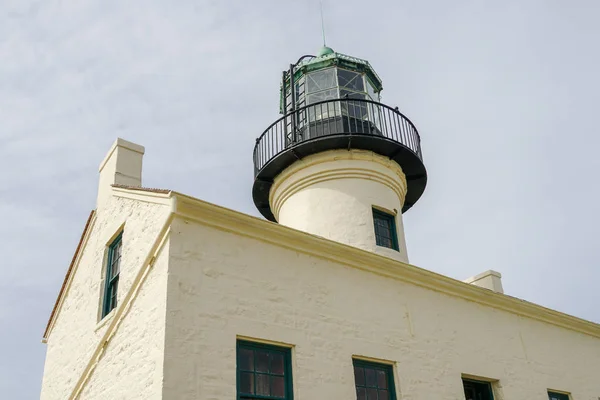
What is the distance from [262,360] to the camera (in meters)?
8.71

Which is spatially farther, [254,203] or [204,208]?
[254,203]

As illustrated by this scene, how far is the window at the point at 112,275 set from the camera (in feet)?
33.5

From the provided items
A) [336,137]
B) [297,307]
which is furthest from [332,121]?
[297,307]

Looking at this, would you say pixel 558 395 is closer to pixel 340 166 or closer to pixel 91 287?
pixel 340 166

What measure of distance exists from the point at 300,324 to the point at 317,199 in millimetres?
5423

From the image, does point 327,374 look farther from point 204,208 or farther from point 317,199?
point 317,199

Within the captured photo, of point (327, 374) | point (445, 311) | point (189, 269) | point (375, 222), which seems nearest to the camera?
point (189, 269)

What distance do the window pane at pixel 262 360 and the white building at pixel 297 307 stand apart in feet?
0.10

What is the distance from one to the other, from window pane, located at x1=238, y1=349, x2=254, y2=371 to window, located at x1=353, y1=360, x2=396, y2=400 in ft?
6.00

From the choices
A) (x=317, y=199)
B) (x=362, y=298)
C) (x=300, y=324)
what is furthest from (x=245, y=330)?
(x=317, y=199)

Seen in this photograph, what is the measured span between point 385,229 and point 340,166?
1777 millimetres

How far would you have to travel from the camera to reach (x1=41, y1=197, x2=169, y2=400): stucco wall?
9453 mm

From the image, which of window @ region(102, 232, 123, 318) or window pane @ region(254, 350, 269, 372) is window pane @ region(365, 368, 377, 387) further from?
window @ region(102, 232, 123, 318)

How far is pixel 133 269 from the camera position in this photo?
30.9 feet
